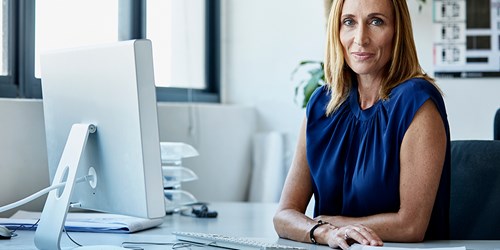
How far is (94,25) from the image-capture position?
10.2ft

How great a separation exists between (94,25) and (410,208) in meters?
1.79

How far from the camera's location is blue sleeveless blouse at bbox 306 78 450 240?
1839mm

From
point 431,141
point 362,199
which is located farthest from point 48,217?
point 431,141

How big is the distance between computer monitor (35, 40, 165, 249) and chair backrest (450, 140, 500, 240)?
104 cm

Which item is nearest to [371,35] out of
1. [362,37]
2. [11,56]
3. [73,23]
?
[362,37]

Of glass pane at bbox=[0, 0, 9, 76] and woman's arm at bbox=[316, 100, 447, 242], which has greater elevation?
glass pane at bbox=[0, 0, 9, 76]

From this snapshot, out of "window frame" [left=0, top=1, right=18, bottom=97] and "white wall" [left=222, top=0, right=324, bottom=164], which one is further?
"white wall" [left=222, top=0, right=324, bottom=164]

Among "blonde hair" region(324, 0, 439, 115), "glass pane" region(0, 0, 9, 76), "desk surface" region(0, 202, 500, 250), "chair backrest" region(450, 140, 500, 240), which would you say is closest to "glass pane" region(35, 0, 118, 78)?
"glass pane" region(0, 0, 9, 76)

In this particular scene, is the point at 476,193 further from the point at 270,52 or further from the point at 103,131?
the point at 270,52

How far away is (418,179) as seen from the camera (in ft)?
5.84

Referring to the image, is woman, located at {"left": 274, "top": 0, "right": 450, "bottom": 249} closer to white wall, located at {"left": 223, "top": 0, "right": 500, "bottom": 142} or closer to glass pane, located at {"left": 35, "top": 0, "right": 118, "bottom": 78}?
glass pane, located at {"left": 35, "top": 0, "right": 118, "bottom": 78}

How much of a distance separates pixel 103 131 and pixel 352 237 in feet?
1.94

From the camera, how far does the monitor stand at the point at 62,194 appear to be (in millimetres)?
1624

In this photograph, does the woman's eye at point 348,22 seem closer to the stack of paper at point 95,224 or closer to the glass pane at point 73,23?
the stack of paper at point 95,224
